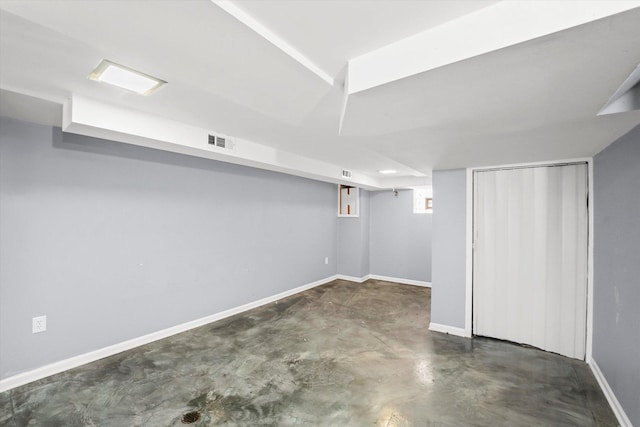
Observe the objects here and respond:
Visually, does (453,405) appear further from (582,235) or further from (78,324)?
(78,324)

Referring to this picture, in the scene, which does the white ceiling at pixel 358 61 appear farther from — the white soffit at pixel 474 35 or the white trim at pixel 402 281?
the white trim at pixel 402 281

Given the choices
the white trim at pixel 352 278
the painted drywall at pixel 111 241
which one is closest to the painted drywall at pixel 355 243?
the white trim at pixel 352 278

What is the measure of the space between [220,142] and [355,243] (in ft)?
13.3

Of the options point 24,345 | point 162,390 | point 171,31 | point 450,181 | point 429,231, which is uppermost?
point 171,31

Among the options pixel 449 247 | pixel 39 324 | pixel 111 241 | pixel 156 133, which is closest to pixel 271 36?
pixel 156 133

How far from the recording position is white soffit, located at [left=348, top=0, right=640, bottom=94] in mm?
915

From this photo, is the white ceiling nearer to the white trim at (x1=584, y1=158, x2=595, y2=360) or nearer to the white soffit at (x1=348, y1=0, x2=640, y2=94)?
the white soffit at (x1=348, y1=0, x2=640, y2=94)

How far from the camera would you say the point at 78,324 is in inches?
108

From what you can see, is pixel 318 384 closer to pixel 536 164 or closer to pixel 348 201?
pixel 536 164

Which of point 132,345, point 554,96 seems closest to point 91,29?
point 554,96

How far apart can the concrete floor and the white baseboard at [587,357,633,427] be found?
47 millimetres

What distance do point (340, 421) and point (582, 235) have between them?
2.92 m

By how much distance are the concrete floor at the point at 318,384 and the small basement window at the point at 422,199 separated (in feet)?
9.84

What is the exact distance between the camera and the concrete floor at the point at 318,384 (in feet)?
6.78
